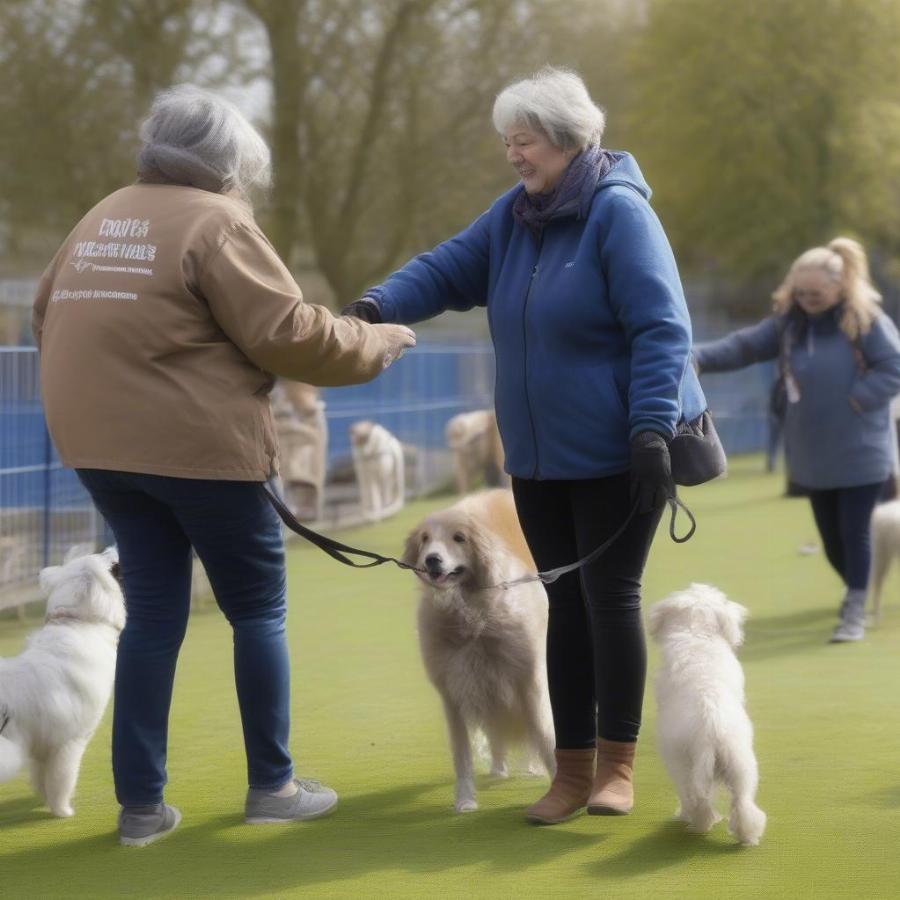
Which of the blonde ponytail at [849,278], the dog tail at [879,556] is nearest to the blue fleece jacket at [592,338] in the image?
the blonde ponytail at [849,278]

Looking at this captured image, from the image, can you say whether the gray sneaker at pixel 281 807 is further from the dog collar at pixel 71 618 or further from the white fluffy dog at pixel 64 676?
the dog collar at pixel 71 618

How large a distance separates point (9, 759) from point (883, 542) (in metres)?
5.67

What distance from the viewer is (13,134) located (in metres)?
17.8

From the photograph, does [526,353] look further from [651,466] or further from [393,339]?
[651,466]

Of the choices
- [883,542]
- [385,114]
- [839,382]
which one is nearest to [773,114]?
[385,114]

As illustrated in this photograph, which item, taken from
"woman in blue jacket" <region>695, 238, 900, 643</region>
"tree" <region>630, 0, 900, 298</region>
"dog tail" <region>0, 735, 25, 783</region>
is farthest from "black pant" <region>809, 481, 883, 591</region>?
"tree" <region>630, 0, 900, 298</region>

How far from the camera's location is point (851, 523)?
776 cm

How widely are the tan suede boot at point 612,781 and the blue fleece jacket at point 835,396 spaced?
337 centimetres

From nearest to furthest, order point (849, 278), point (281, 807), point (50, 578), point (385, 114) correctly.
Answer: point (281, 807) < point (50, 578) < point (849, 278) < point (385, 114)

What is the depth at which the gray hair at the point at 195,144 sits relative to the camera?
4.04 m

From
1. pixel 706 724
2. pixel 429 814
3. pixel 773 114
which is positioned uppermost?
pixel 773 114

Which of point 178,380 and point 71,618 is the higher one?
point 178,380

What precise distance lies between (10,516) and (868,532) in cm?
468

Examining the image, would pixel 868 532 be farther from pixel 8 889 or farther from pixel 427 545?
pixel 8 889
